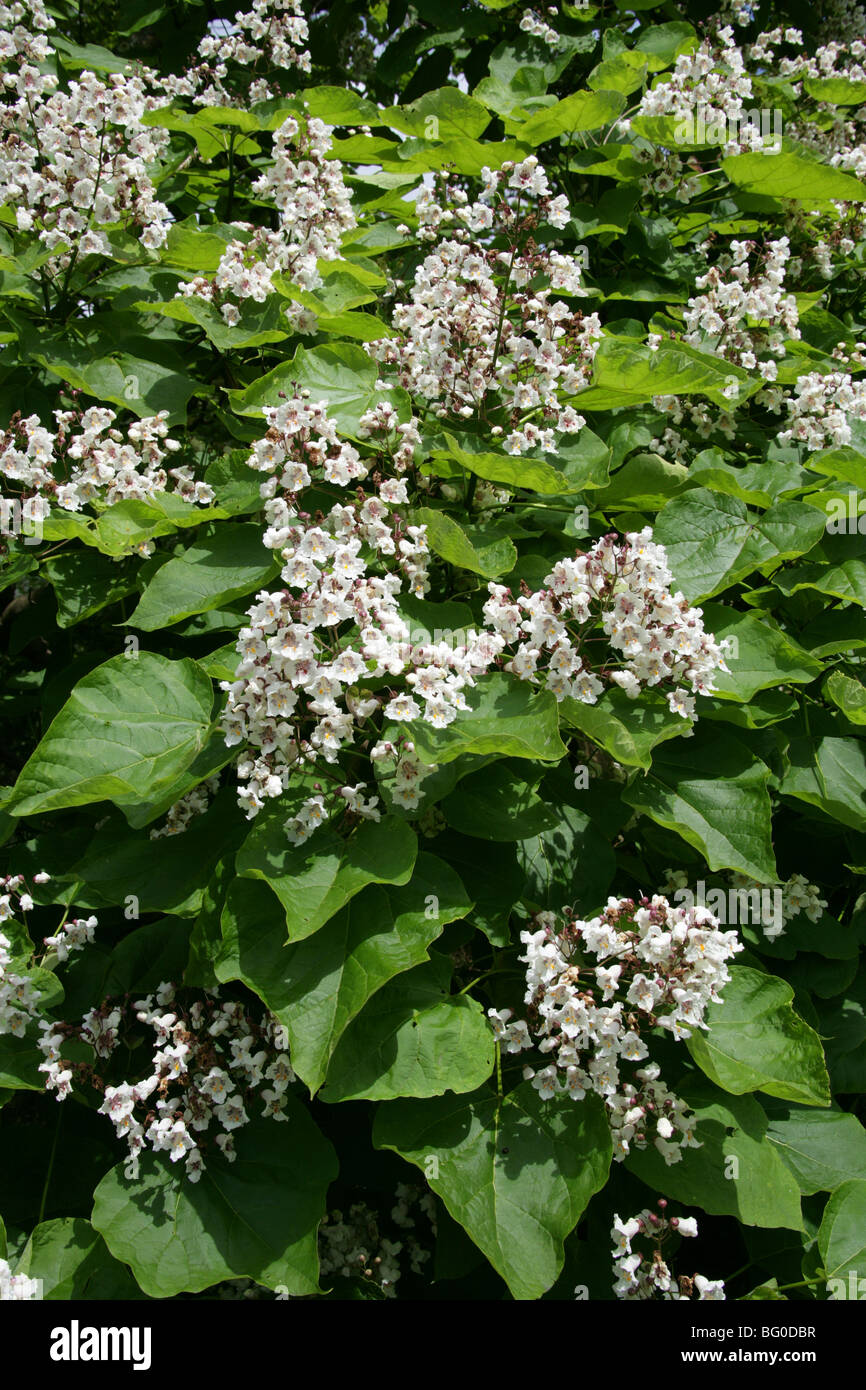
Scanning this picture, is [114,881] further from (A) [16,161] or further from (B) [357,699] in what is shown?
(A) [16,161]

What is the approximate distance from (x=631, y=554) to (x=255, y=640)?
0.89m

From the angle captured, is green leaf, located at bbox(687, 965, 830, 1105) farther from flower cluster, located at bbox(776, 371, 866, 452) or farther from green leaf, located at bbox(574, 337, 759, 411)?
flower cluster, located at bbox(776, 371, 866, 452)

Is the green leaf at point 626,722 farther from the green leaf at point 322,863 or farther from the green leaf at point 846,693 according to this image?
the green leaf at point 846,693

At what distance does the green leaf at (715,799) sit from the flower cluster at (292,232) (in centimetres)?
179

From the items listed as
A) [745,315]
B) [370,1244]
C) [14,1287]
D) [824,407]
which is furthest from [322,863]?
[745,315]

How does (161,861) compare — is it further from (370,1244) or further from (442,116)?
(442,116)

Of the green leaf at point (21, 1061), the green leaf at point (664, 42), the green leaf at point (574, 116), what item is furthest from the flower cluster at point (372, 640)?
the green leaf at point (664, 42)

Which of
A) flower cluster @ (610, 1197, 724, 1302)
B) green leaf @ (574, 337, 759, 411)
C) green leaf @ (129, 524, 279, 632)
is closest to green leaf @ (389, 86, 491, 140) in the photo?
green leaf @ (574, 337, 759, 411)

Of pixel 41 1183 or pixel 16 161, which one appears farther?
pixel 16 161

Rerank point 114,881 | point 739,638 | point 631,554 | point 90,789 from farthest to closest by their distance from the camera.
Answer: point 739,638, point 114,881, point 631,554, point 90,789

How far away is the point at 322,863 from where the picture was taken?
221 cm

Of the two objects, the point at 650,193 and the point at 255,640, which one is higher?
the point at 650,193
